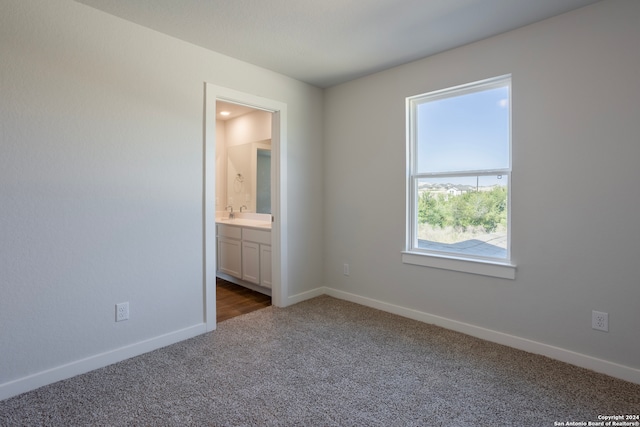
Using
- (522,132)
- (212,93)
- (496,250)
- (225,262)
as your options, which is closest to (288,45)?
(212,93)

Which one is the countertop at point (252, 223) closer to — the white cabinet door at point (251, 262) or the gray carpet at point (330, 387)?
the white cabinet door at point (251, 262)

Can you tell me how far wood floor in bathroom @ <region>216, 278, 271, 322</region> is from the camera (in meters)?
3.45

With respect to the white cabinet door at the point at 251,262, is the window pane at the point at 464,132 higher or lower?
higher

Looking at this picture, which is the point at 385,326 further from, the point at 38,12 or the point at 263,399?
the point at 38,12

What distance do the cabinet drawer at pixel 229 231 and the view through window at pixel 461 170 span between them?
220 cm

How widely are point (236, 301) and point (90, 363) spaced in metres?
1.67

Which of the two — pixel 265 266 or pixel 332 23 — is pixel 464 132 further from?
pixel 265 266

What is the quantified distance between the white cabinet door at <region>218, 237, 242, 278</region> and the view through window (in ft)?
7.25

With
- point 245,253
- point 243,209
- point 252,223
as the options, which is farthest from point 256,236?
point 243,209

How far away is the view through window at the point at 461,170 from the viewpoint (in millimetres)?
2719

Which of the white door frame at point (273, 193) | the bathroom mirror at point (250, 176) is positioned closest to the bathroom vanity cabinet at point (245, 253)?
the white door frame at point (273, 193)

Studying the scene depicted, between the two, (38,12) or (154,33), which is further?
(154,33)

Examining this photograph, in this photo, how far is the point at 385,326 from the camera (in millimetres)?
3025

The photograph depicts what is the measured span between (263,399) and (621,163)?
2.63 metres
